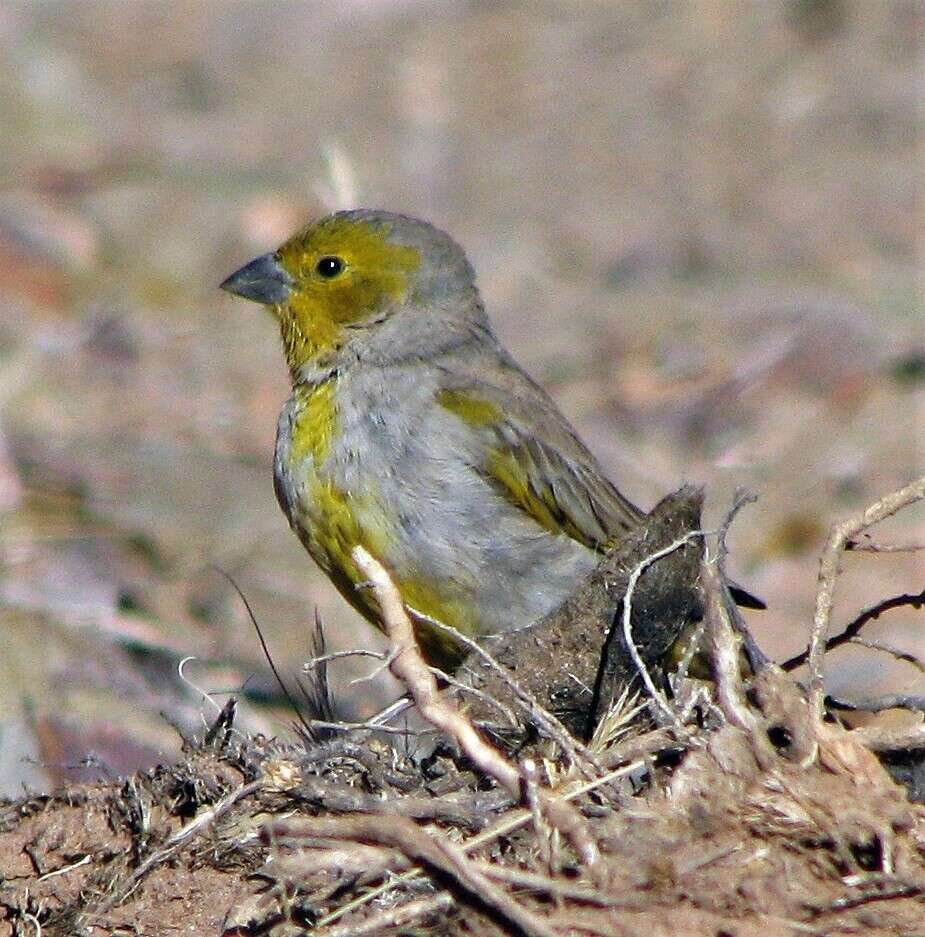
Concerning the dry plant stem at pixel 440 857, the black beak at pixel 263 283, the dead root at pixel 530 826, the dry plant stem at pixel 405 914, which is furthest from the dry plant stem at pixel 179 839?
the black beak at pixel 263 283

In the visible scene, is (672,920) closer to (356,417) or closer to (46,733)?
(356,417)

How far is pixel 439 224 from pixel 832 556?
825 centimetres

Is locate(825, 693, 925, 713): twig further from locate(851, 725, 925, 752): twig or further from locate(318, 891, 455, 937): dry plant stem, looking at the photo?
locate(318, 891, 455, 937): dry plant stem

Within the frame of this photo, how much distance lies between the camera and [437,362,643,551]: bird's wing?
635 cm

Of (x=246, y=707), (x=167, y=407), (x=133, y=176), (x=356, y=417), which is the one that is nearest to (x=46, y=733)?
(x=246, y=707)

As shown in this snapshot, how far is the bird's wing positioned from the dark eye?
62 centimetres

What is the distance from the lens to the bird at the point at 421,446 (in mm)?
5934

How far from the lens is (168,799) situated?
4.64 meters

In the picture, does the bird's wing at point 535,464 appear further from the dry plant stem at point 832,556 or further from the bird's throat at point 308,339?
the dry plant stem at point 832,556

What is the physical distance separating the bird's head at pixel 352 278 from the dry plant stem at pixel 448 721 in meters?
2.45

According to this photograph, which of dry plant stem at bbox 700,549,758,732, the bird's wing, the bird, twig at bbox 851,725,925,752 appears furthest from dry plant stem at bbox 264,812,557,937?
the bird's wing

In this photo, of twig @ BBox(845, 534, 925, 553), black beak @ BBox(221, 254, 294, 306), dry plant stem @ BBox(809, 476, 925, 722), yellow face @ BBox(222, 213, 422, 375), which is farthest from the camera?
black beak @ BBox(221, 254, 294, 306)

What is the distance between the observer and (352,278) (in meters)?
6.82

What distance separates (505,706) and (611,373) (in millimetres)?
6319
